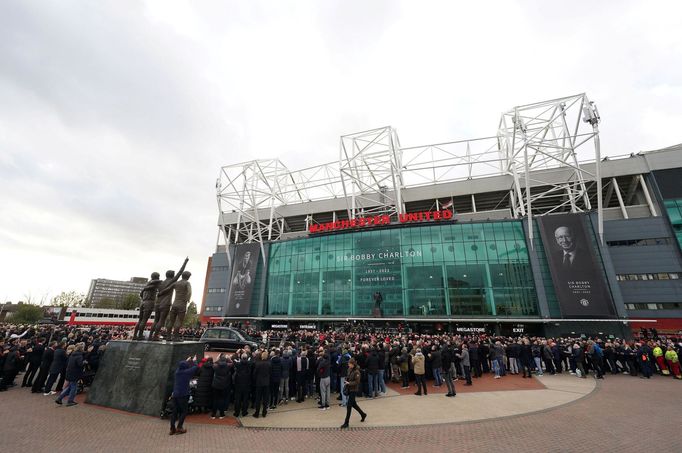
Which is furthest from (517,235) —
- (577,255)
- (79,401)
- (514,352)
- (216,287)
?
(216,287)

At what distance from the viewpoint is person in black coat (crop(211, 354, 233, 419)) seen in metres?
9.04

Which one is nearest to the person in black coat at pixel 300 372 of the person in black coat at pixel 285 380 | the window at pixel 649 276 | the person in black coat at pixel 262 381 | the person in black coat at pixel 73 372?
the person in black coat at pixel 285 380

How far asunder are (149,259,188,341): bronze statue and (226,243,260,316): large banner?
36.0m

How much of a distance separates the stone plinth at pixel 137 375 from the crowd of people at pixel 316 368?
0.73 meters

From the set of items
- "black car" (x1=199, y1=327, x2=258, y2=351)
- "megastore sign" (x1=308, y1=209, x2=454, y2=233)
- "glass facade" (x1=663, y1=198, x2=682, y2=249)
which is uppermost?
"megastore sign" (x1=308, y1=209, x2=454, y2=233)

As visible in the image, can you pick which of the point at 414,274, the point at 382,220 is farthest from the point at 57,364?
the point at 382,220

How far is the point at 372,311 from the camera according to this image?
126 ft

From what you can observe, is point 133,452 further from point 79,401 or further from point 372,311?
point 372,311

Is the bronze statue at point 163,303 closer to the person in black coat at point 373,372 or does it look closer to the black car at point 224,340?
→ the black car at point 224,340

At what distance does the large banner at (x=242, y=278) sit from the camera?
153 ft

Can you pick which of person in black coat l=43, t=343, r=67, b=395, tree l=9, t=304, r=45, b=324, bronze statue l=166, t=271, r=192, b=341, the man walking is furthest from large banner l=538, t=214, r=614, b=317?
tree l=9, t=304, r=45, b=324

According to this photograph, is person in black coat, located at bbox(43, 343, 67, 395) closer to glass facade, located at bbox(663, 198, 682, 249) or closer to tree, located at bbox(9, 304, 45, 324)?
glass facade, located at bbox(663, 198, 682, 249)

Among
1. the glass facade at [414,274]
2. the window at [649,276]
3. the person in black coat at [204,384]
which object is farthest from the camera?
the glass facade at [414,274]

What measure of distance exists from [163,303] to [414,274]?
31.6 metres
